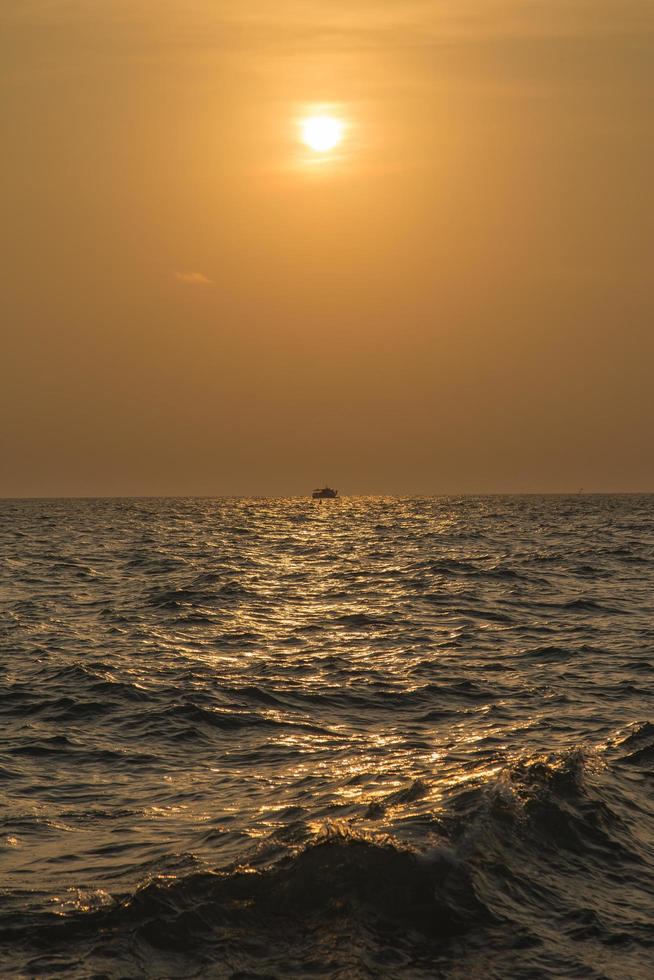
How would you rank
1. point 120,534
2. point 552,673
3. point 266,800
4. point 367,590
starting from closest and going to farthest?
point 266,800
point 552,673
point 367,590
point 120,534

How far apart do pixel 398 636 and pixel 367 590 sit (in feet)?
36.0

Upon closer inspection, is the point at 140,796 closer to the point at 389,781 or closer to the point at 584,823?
the point at 389,781

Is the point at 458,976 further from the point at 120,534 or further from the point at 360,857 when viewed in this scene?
the point at 120,534

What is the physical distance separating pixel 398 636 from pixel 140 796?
46.2 ft

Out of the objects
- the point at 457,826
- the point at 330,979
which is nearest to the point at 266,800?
the point at 457,826

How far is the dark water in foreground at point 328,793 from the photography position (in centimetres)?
832

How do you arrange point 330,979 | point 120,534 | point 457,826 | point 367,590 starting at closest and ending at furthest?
point 330,979, point 457,826, point 367,590, point 120,534

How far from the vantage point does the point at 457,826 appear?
10734mm

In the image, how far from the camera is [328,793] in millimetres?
12219

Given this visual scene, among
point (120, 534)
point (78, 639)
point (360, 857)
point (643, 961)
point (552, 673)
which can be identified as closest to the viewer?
point (643, 961)

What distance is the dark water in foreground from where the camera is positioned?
27.3 ft

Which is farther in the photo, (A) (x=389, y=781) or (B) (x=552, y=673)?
(B) (x=552, y=673)

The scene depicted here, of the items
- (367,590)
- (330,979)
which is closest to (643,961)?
(330,979)

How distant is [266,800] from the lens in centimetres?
1206
